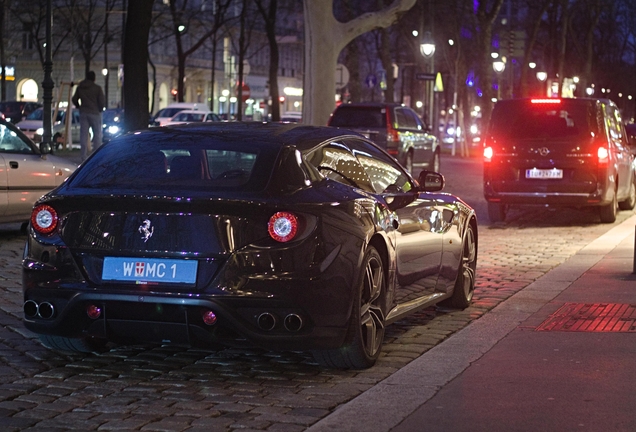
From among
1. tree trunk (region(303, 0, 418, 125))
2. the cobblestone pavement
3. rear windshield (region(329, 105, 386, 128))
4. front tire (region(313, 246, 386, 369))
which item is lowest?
the cobblestone pavement

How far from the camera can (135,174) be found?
742cm

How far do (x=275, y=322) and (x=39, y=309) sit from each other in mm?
1289

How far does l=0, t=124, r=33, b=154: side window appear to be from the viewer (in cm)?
1501

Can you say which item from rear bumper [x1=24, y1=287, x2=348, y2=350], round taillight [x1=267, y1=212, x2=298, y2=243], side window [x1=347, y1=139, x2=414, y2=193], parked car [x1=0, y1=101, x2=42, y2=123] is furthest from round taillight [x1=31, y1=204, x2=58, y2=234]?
parked car [x1=0, y1=101, x2=42, y2=123]

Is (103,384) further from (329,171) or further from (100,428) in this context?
(329,171)

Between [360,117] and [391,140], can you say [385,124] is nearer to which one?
[391,140]

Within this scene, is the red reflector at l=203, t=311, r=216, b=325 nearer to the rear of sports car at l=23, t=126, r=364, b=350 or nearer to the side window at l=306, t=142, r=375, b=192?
the rear of sports car at l=23, t=126, r=364, b=350

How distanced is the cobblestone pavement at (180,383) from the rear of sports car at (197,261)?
244 millimetres

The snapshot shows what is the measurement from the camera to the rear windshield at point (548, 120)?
60.6 feet

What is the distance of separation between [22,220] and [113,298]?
27.0 ft

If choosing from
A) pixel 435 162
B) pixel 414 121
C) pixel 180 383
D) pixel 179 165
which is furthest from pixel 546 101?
pixel 435 162

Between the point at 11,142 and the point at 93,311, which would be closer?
the point at 93,311

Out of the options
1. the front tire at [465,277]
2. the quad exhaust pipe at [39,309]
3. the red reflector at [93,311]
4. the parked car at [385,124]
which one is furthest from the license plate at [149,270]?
the parked car at [385,124]

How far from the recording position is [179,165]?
24.5ft
